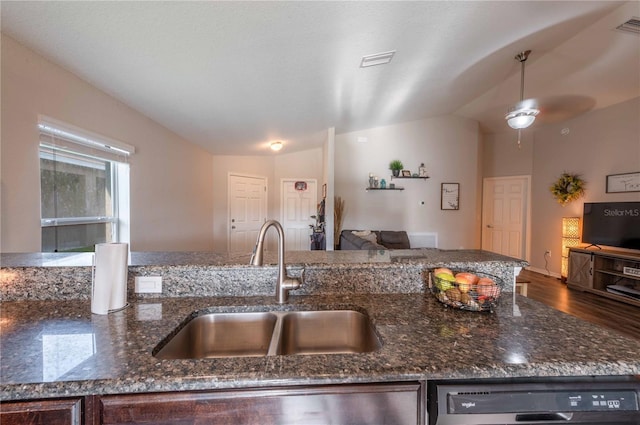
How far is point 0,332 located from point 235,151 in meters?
4.70

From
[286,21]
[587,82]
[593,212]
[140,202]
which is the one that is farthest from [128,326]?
[593,212]

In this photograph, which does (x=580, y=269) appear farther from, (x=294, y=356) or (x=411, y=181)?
(x=294, y=356)

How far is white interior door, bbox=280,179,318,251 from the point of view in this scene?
5.90 m

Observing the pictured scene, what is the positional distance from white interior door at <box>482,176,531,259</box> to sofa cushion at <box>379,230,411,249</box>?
2268mm

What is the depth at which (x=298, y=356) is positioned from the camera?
27.5 inches

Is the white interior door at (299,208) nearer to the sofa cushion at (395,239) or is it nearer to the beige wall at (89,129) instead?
the sofa cushion at (395,239)

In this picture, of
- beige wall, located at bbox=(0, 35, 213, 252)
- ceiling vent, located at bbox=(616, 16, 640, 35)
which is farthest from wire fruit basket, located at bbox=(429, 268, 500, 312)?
ceiling vent, located at bbox=(616, 16, 640, 35)

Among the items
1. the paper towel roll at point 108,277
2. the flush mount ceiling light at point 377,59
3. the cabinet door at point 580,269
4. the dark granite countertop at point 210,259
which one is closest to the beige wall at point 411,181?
the cabinet door at point 580,269

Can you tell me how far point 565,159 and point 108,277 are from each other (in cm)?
642

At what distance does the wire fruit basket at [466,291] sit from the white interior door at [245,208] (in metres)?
4.89

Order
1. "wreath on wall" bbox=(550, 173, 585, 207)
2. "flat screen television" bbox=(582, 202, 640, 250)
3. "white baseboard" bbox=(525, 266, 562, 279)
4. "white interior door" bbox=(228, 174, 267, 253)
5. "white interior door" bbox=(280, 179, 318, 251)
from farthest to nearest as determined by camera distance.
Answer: "white interior door" bbox=(280, 179, 318, 251) < "white interior door" bbox=(228, 174, 267, 253) < "white baseboard" bbox=(525, 266, 562, 279) < "wreath on wall" bbox=(550, 173, 585, 207) < "flat screen television" bbox=(582, 202, 640, 250)

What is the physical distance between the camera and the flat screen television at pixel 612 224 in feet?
11.7

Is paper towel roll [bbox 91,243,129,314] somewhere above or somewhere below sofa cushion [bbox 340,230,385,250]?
above

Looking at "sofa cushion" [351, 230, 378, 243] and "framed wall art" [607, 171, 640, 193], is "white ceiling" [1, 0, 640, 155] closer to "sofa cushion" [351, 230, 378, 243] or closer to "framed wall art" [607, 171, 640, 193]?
"framed wall art" [607, 171, 640, 193]
